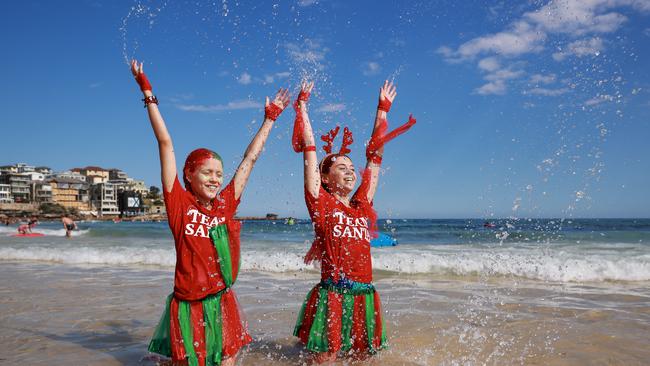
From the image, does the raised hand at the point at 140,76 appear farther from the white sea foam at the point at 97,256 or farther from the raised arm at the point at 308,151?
the white sea foam at the point at 97,256

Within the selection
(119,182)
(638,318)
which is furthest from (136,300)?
(119,182)

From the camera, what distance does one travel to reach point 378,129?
4.70 meters

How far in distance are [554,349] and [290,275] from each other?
6.91 meters

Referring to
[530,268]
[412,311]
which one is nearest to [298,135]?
[412,311]

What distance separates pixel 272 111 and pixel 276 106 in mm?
56

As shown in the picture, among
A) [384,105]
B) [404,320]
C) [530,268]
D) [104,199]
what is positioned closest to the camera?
[384,105]

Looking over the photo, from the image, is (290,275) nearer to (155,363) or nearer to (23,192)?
(155,363)

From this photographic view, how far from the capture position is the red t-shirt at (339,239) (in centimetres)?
411

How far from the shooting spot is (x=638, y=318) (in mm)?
6152

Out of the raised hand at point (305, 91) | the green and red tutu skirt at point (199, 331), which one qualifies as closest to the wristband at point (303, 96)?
the raised hand at point (305, 91)

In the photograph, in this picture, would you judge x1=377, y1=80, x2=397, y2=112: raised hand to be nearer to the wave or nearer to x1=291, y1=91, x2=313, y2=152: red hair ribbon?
x1=291, y1=91, x2=313, y2=152: red hair ribbon

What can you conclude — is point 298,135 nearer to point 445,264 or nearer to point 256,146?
point 256,146

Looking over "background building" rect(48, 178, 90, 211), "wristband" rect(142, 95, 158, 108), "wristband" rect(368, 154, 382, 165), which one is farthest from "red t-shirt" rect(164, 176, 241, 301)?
"background building" rect(48, 178, 90, 211)

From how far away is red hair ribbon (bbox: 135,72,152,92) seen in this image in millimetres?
3574
